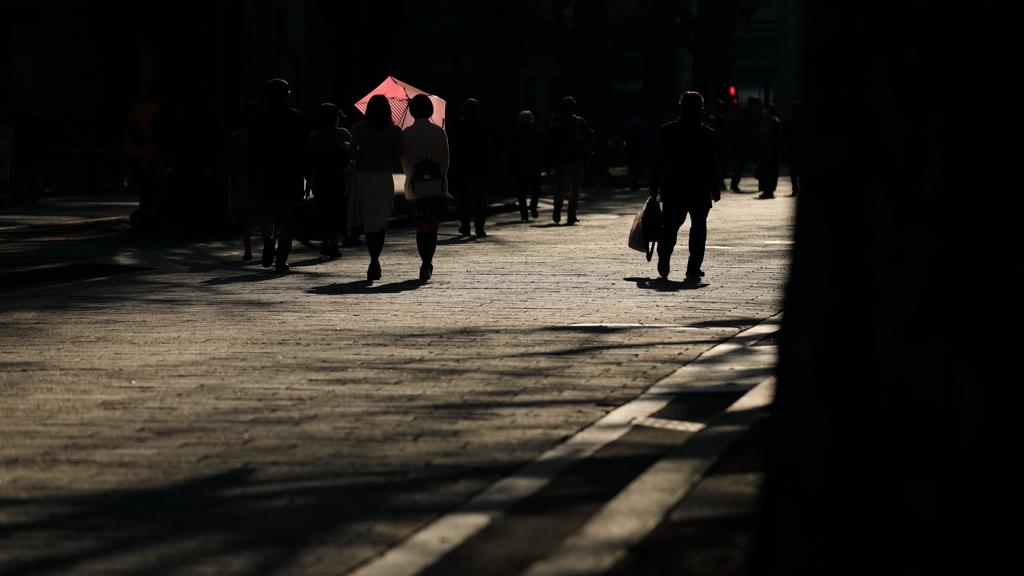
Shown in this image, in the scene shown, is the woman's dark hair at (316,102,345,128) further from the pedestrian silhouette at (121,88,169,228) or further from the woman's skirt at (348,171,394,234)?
the pedestrian silhouette at (121,88,169,228)

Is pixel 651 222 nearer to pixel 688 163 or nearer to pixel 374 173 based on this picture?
pixel 688 163

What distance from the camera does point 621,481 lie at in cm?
553

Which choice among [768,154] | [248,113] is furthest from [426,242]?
[768,154]

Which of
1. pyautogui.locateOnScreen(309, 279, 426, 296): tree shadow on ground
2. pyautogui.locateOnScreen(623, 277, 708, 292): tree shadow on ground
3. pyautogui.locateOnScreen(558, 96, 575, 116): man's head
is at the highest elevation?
pyautogui.locateOnScreen(558, 96, 575, 116): man's head

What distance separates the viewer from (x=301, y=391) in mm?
7746

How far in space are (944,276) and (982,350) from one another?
0.63 feet

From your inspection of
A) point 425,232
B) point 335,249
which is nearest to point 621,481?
point 425,232

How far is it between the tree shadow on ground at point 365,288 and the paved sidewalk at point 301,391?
3 cm

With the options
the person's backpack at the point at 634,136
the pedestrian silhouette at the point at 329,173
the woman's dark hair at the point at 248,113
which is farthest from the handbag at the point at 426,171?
the person's backpack at the point at 634,136

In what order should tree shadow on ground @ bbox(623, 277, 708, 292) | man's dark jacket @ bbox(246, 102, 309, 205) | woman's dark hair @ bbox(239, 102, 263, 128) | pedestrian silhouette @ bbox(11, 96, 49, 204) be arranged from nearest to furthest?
tree shadow on ground @ bbox(623, 277, 708, 292) < man's dark jacket @ bbox(246, 102, 309, 205) < woman's dark hair @ bbox(239, 102, 263, 128) < pedestrian silhouette @ bbox(11, 96, 49, 204)

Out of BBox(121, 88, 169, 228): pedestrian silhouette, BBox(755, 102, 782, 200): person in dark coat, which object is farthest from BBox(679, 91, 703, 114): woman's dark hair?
BBox(755, 102, 782, 200): person in dark coat

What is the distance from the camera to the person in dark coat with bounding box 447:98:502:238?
19703 mm

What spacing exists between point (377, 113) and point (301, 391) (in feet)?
21.3

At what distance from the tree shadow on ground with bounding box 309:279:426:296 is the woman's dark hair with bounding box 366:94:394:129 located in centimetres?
146
